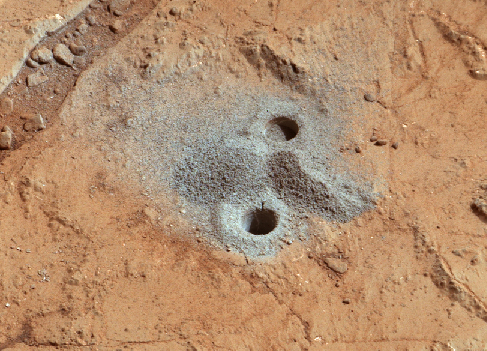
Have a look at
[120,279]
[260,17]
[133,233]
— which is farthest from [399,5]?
[120,279]

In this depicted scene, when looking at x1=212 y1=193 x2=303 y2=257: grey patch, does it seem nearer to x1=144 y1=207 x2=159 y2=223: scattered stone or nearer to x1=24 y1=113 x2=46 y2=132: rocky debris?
x1=144 y1=207 x2=159 y2=223: scattered stone

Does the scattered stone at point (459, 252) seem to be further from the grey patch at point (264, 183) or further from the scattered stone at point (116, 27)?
the scattered stone at point (116, 27)

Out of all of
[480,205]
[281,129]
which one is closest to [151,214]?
[281,129]

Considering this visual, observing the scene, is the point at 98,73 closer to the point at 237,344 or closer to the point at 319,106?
Result: the point at 319,106

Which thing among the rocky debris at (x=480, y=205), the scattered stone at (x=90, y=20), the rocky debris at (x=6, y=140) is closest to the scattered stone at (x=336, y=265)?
the rocky debris at (x=480, y=205)

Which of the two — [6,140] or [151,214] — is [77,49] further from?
[151,214]

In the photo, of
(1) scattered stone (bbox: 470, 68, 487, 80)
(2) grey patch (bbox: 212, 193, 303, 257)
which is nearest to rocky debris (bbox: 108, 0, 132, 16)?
(2) grey patch (bbox: 212, 193, 303, 257)

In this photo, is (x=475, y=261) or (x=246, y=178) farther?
(x=246, y=178)
